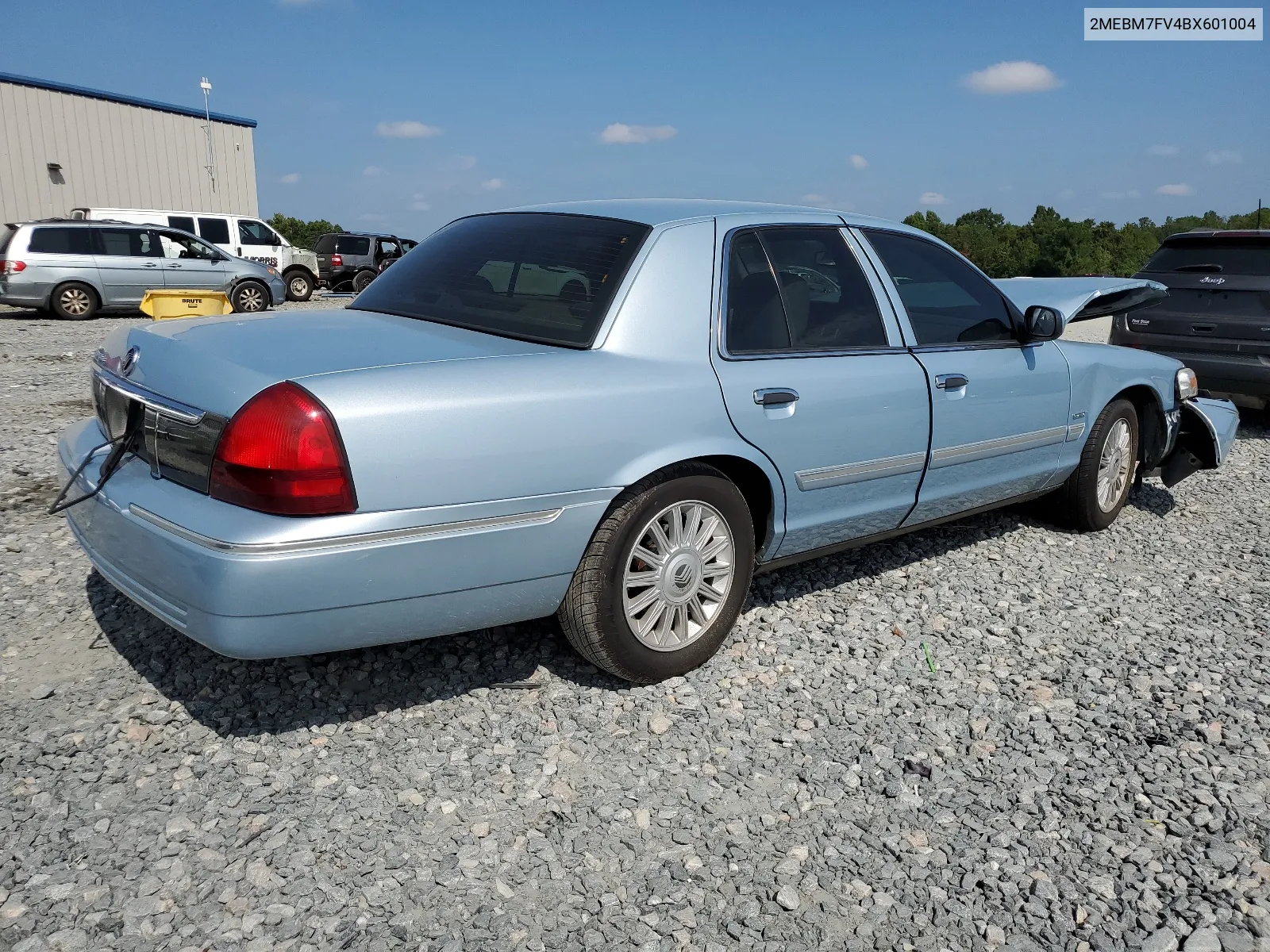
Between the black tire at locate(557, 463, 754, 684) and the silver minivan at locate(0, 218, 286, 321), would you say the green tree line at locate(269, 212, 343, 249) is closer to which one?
the silver minivan at locate(0, 218, 286, 321)

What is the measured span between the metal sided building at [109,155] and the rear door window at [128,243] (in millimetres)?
9197

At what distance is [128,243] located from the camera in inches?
635

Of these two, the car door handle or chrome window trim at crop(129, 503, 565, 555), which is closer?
chrome window trim at crop(129, 503, 565, 555)

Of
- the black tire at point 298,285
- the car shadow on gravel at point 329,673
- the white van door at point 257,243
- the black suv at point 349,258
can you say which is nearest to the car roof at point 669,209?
the car shadow on gravel at point 329,673

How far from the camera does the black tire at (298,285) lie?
22.1m

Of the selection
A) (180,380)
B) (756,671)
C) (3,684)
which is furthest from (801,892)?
(3,684)

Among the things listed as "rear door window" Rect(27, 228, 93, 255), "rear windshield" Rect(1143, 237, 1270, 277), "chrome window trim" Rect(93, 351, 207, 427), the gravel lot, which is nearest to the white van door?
"rear door window" Rect(27, 228, 93, 255)

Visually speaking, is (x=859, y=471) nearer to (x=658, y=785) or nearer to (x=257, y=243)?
(x=658, y=785)

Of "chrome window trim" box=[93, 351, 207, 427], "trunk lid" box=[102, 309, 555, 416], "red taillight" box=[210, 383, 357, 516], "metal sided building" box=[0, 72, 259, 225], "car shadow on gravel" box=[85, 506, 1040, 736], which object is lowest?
"car shadow on gravel" box=[85, 506, 1040, 736]

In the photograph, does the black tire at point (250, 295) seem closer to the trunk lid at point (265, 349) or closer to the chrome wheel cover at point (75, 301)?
the chrome wheel cover at point (75, 301)

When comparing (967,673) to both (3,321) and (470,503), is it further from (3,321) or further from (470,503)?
(3,321)

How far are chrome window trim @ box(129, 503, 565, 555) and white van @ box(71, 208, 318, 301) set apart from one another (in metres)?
18.2

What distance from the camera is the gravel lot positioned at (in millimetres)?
2244

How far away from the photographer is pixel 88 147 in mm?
25297
